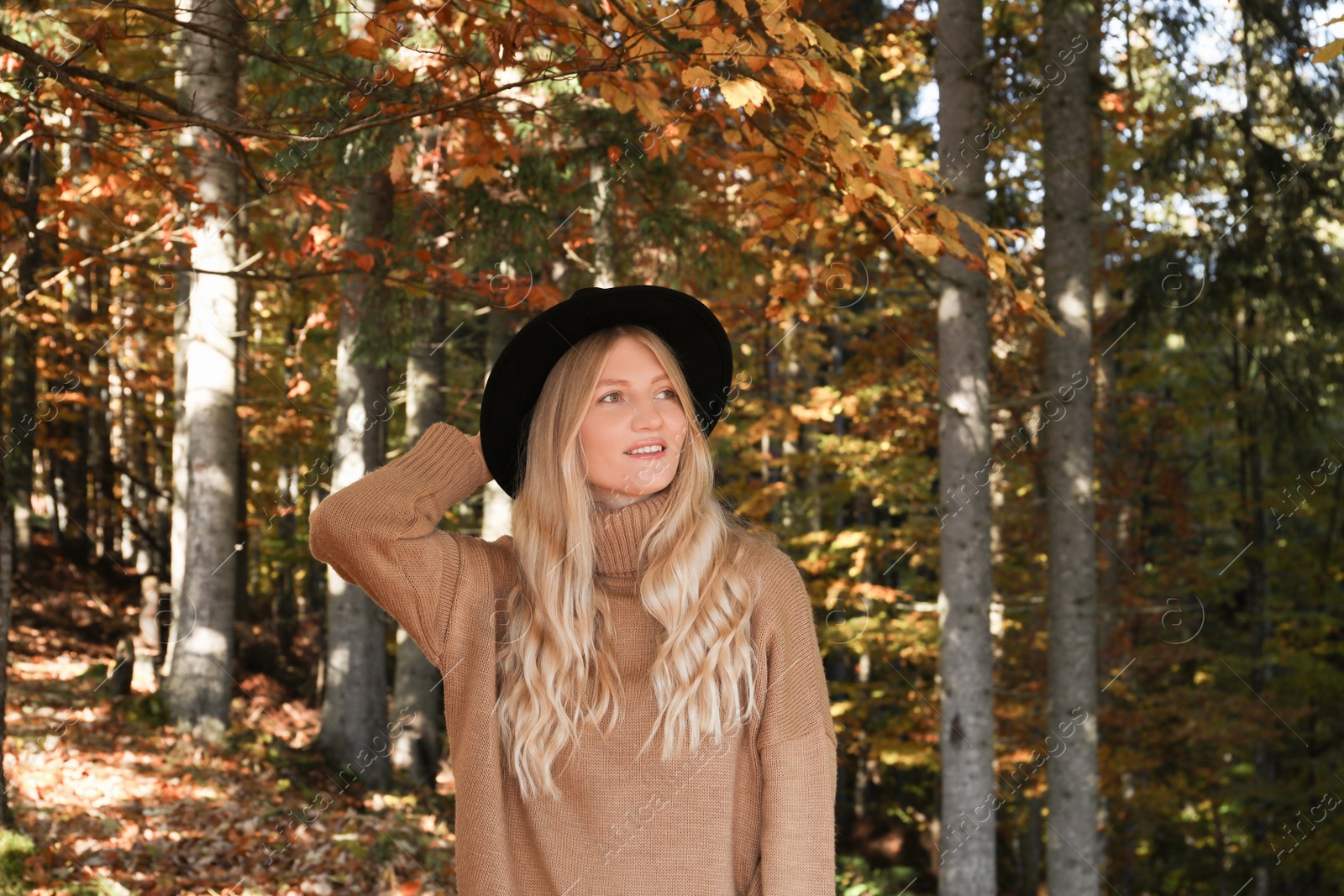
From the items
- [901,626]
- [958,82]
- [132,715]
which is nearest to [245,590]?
[132,715]

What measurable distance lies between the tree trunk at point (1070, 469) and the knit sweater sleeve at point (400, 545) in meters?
6.18

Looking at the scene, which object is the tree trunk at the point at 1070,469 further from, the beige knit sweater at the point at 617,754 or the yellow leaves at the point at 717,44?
the beige knit sweater at the point at 617,754

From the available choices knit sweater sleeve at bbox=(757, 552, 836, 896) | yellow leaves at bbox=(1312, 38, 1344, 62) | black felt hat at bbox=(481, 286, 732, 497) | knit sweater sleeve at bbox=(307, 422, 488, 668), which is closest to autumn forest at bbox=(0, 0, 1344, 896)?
yellow leaves at bbox=(1312, 38, 1344, 62)

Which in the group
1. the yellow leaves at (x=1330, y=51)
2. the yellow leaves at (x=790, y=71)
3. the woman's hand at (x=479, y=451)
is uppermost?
the yellow leaves at (x=790, y=71)

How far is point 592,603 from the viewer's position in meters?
2.47

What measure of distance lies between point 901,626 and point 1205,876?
34.1 feet

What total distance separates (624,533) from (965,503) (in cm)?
476

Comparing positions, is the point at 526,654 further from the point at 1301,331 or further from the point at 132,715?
the point at 1301,331

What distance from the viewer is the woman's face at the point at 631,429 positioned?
2.50 metres

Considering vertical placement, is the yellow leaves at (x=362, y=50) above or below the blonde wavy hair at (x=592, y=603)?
above

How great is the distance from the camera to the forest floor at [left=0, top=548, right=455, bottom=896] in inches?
222

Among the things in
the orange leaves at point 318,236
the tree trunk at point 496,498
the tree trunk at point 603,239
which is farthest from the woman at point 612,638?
the tree trunk at point 496,498

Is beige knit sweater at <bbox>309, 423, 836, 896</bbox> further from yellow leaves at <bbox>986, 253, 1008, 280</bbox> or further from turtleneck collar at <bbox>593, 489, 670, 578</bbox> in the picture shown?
yellow leaves at <bbox>986, 253, 1008, 280</bbox>

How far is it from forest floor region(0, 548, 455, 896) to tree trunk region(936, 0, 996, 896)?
3123 mm
